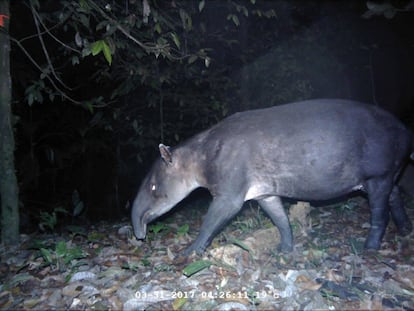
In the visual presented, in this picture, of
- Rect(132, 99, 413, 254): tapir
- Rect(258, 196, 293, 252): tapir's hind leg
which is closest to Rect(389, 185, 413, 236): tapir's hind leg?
Rect(132, 99, 413, 254): tapir

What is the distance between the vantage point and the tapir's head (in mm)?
4758

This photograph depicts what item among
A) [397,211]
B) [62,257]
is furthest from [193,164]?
[397,211]

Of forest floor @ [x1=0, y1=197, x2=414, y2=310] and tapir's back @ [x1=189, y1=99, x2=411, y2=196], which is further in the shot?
tapir's back @ [x1=189, y1=99, x2=411, y2=196]

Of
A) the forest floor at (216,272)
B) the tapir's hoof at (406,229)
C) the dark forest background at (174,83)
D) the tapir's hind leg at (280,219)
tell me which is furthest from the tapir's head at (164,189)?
the tapir's hoof at (406,229)

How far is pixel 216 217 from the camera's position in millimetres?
4273

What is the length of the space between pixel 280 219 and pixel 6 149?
11.3 feet

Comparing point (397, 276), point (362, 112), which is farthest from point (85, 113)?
point (397, 276)

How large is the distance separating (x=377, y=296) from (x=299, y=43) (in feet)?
19.9

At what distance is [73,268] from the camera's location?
3975 mm

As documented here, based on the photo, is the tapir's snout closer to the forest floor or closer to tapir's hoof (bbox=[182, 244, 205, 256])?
the forest floor

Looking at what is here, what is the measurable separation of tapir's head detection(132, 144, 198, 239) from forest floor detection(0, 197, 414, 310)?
0.42m

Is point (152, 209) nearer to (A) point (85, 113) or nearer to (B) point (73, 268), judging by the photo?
(B) point (73, 268)

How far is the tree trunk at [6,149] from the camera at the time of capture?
14.0 ft

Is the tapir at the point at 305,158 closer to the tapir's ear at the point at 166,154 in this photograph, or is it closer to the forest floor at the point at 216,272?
the tapir's ear at the point at 166,154
